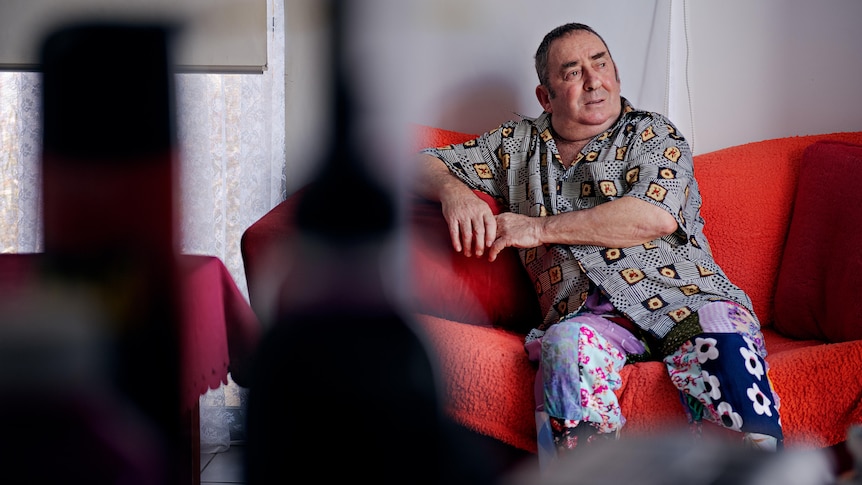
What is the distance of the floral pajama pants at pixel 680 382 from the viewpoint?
2.66ft

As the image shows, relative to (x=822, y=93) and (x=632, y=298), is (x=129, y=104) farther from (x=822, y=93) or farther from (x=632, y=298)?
(x=822, y=93)

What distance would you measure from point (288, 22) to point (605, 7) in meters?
0.73

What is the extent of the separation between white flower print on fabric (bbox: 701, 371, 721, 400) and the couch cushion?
0.33 m

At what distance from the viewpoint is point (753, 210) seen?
123 cm

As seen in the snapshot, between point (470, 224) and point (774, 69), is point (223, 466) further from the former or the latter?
→ point (774, 69)

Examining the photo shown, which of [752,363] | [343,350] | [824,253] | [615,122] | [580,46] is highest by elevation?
[580,46]

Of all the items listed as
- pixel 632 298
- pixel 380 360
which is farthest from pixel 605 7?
pixel 380 360

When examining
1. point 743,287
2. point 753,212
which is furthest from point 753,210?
point 743,287

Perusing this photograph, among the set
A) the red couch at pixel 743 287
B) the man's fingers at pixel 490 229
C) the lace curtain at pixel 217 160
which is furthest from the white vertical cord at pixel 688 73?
the lace curtain at pixel 217 160

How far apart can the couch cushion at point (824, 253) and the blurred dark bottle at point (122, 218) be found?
41.9 inches

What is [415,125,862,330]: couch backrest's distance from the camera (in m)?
1.22

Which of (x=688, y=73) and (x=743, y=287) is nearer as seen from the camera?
Result: (x=743, y=287)

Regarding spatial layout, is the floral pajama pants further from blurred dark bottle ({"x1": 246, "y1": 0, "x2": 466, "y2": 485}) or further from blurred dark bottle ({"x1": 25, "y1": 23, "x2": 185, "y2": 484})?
blurred dark bottle ({"x1": 25, "y1": 23, "x2": 185, "y2": 484})

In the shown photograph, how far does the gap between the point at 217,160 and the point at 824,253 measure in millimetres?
1075
